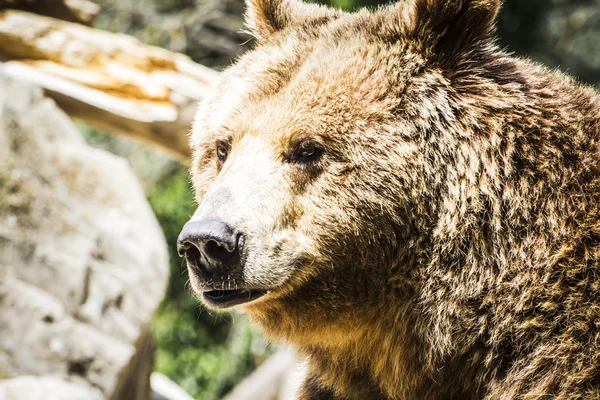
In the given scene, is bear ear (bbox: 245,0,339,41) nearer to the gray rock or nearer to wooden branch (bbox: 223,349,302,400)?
the gray rock

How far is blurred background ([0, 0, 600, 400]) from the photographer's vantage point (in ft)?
28.4

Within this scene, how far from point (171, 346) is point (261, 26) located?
6736 mm

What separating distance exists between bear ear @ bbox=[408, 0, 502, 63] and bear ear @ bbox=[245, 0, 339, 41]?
1.76 feet

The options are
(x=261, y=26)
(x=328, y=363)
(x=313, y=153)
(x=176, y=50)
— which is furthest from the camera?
(x=176, y=50)

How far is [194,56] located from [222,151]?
651 cm

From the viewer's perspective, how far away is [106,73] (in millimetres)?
5645

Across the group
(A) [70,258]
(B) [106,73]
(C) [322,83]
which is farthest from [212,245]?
(B) [106,73]

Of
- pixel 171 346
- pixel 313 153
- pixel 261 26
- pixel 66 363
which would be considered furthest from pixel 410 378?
pixel 171 346

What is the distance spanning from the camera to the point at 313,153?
2471 millimetres

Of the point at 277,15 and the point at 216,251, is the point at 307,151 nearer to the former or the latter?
the point at 216,251

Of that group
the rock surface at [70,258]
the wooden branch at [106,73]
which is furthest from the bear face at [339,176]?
the wooden branch at [106,73]

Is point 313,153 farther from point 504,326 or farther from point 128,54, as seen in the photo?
point 128,54

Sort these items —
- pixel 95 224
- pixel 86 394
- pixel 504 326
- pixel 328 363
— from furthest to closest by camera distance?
pixel 95 224 < pixel 86 394 < pixel 328 363 < pixel 504 326

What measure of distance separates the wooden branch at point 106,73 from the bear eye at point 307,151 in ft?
10.4
